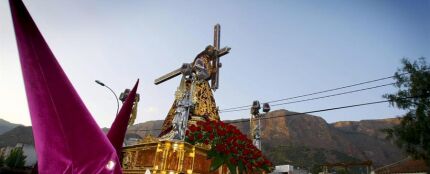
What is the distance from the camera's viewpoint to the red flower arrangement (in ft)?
16.7

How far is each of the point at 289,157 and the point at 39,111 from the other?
280ft

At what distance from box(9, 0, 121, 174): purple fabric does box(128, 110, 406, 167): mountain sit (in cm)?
8723

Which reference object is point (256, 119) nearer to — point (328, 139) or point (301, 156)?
point (301, 156)

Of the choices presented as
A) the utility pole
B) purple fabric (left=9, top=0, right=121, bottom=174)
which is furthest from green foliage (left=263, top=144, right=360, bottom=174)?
purple fabric (left=9, top=0, right=121, bottom=174)

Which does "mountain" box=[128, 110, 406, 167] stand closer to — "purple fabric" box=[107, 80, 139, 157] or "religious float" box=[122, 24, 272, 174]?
"religious float" box=[122, 24, 272, 174]

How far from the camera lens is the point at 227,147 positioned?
5.18 meters

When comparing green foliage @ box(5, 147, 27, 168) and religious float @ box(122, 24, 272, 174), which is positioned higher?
religious float @ box(122, 24, 272, 174)

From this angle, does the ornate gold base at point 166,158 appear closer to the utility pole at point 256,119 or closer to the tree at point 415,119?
the utility pole at point 256,119

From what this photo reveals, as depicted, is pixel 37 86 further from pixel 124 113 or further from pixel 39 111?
pixel 124 113

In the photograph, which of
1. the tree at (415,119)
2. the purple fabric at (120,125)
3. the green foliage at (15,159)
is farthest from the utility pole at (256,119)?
the green foliage at (15,159)

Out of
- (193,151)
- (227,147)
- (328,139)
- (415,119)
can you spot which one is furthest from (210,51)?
(328,139)

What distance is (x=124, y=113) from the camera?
181cm

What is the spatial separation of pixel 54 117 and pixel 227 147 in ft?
13.5

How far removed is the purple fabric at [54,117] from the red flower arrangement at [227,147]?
3776 mm
